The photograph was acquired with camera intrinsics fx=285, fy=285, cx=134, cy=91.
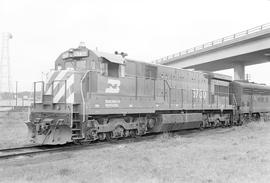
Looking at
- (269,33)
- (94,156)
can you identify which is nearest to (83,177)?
(94,156)

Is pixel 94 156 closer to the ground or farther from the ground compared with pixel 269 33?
closer to the ground

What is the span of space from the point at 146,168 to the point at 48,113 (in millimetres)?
4770

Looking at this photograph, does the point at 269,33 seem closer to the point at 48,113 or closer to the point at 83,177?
the point at 48,113

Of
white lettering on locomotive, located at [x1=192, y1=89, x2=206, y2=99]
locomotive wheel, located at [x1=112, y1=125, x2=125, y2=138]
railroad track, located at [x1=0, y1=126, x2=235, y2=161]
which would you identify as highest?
white lettering on locomotive, located at [x1=192, y1=89, x2=206, y2=99]

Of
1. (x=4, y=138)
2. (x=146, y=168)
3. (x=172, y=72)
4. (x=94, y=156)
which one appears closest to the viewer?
(x=146, y=168)

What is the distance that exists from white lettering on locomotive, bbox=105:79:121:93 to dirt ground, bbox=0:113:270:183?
218 cm

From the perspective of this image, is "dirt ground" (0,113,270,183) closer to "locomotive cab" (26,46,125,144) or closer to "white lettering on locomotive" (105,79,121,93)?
"locomotive cab" (26,46,125,144)

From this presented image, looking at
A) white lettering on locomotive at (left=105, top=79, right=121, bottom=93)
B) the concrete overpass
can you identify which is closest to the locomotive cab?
white lettering on locomotive at (left=105, top=79, right=121, bottom=93)

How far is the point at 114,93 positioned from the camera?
10.4 meters

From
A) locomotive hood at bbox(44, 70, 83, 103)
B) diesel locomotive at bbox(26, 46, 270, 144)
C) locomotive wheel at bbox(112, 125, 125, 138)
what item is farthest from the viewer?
locomotive wheel at bbox(112, 125, 125, 138)

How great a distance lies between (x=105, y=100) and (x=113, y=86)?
2.30 ft

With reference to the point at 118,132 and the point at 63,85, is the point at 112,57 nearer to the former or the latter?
the point at 63,85

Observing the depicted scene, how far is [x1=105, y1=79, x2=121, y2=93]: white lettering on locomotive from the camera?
33.4ft

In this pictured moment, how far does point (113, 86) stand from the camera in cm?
1039
